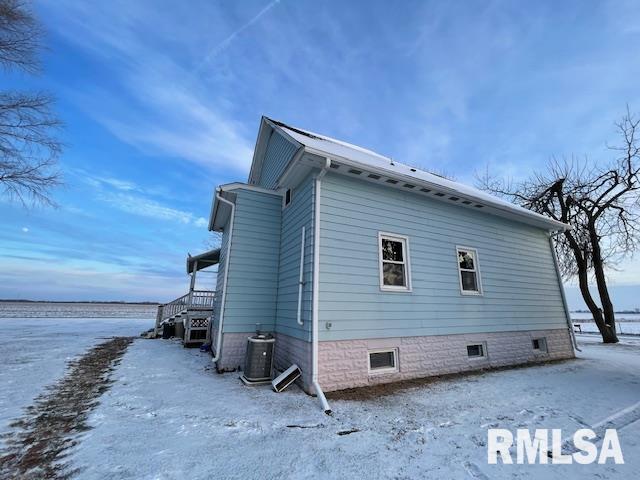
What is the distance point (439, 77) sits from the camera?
984 centimetres

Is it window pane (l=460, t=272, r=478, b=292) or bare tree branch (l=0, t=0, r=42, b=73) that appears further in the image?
bare tree branch (l=0, t=0, r=42, b=73)

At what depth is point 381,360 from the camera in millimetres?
5328

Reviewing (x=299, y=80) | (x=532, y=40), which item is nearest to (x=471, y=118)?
(x=532, y=40)

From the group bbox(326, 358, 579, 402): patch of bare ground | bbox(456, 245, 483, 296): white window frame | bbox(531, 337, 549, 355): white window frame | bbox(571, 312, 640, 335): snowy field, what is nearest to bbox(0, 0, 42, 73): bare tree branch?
bbox(326, 358, 579, 402): patch of bare ground

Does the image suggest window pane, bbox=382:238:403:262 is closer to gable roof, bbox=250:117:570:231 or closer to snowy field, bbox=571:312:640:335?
gable roof, bbox=250:117:570:231

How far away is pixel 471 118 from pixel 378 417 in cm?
1258

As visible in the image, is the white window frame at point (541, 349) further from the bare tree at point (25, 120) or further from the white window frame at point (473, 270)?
the bare tree at point (25, 120)

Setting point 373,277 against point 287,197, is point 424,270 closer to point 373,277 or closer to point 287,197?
point 373,277

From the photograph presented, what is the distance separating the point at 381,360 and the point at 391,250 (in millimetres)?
2324

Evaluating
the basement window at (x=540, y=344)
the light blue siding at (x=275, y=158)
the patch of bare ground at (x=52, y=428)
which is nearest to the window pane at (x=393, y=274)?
the light blue siding at (x=275, y=158)

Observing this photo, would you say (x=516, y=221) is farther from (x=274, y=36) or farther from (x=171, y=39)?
(x=171, y=39)

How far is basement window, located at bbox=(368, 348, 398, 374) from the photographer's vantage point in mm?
5195

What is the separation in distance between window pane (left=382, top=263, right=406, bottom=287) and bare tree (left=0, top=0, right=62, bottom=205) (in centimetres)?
980

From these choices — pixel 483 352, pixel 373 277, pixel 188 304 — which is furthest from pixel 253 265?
pixel 188 304
